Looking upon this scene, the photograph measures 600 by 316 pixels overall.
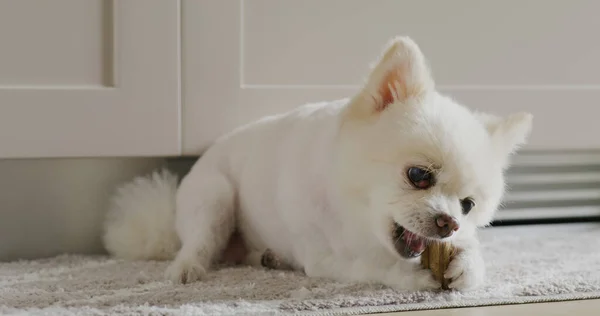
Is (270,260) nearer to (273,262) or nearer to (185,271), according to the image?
(273,262)

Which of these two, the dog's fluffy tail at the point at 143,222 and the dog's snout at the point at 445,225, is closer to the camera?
the dog's snout at the point at 445,225

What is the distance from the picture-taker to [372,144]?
116cm

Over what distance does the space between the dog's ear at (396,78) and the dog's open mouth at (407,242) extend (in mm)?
192

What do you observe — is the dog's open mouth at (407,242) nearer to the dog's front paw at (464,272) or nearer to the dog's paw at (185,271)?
the dog's front paw at (464,272)

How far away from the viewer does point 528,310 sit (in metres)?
1.13

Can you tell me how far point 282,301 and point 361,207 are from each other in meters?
0.19

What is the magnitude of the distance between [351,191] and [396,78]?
0.19m

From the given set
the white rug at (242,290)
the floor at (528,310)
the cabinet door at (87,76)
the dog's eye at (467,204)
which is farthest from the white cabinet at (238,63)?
the floor at (528,310)

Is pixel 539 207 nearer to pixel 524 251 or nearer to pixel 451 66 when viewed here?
pixel 524 251

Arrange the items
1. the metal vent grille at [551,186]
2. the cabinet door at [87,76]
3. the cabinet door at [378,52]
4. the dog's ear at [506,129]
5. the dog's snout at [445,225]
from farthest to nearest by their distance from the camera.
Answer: the metal vent grille at [551,186], the cabinet door at [378,52], the cabinet door at [87,76], the dog's ear at [506,129], the dog's snout at [445,225]

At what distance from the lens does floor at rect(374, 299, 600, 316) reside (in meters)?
1.09

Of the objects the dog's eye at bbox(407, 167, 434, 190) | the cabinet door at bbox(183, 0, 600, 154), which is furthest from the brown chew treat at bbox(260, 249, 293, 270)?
the dog's eye at bbox(407, 167, 434, 190)

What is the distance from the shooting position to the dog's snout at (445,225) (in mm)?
1093

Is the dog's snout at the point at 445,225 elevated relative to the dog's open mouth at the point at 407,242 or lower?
elevated
